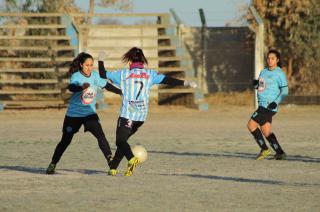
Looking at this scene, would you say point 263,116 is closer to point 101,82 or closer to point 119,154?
point 101,82

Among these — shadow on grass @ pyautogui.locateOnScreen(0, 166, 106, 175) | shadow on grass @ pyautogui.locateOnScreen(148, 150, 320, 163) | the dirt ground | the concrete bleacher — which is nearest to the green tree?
the concrete bleacher

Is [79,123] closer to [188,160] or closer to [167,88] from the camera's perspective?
[188,160]

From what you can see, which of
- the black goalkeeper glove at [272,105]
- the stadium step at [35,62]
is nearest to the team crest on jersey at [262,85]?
the black goalkeeper glove at [272,105]

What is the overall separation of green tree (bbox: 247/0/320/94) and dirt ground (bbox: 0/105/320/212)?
6638 millimetres

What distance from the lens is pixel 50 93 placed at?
27234mm

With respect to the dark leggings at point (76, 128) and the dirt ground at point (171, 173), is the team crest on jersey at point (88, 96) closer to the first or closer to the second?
the dark leggings at point (76, 128)

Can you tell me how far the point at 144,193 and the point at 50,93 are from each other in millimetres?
17713

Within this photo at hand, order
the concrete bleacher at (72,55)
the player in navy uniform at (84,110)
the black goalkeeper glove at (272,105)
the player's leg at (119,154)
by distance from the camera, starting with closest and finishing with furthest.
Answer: the player's leg at (119,154) < the player in navy uniform at (84,110) < the black goalkeeper glove at (272,105) < the concrete bleacher at (72,55)

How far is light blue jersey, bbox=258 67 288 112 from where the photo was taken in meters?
14.1

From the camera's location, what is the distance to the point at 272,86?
14.1 meters

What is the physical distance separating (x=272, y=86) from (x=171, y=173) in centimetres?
286

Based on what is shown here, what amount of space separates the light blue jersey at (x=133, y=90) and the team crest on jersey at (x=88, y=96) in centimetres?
65

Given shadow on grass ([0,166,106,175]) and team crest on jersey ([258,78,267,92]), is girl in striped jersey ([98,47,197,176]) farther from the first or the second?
team crest on jersey ([258,78,267,92])

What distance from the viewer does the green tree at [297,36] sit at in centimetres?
2842
